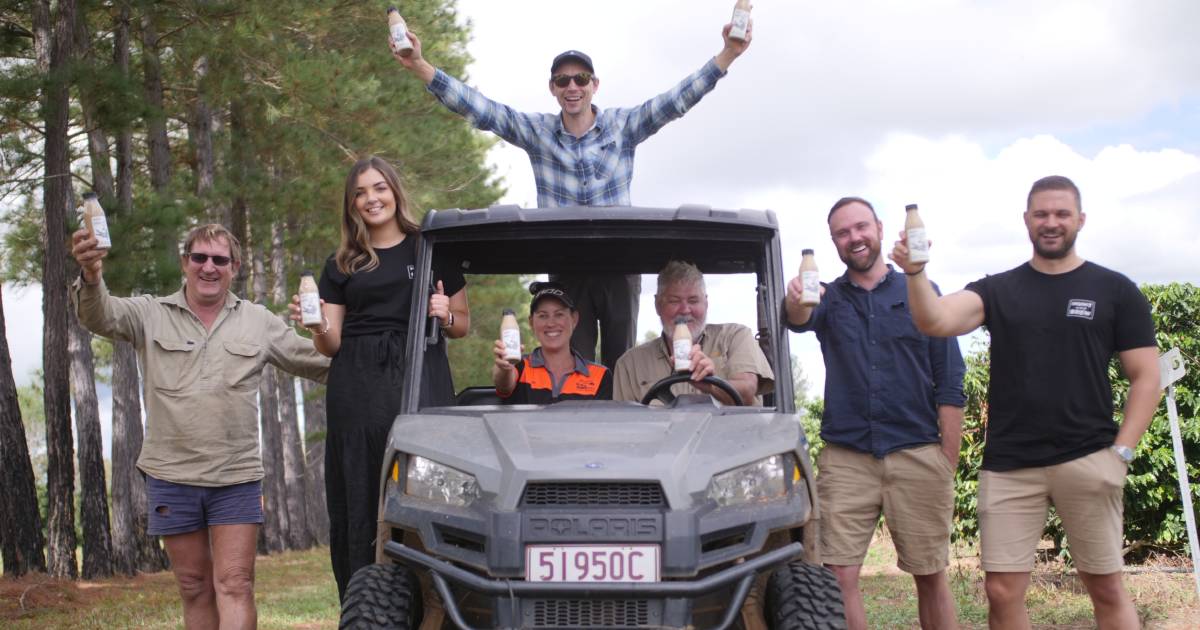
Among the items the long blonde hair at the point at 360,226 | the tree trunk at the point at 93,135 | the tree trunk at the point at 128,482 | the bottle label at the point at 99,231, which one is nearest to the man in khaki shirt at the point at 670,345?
the long blonde hair at the point at 360,226

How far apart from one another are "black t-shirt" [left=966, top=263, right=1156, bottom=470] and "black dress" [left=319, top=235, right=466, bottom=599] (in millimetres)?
2356

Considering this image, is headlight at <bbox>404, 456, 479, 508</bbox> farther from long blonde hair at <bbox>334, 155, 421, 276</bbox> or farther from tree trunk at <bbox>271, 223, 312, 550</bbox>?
tree trunk at <bbox>271, 223, 312, 550</bbox>

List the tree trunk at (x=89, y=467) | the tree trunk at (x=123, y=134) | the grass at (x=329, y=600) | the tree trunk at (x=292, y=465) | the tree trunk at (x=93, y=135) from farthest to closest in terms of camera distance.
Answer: the tree trunk at (x=292, y=465)
the tree trunk at (x=89, y=467)
the tree trunk at (x=123, y=134)
the tree trunk at (x=93, y=135)
the grass at (x=329, y=600)

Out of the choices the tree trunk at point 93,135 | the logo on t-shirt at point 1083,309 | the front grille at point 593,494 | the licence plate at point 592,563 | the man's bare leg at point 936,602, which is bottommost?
the man's bare leg at point 936,602

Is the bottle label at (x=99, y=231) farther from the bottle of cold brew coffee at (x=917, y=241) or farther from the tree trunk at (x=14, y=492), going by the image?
the tree trunk at (x=14, y=492)

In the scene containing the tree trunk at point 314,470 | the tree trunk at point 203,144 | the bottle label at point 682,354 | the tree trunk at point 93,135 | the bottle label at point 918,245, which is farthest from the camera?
the tree trunk at point 314,470

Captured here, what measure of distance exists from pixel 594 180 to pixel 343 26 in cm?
1473

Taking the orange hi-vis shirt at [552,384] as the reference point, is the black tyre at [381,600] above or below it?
below

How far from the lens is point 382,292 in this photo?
17.1ft

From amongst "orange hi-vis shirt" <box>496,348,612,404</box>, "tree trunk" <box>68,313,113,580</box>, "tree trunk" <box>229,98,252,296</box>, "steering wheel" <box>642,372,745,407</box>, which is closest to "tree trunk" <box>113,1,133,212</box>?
"tree trunk" <box>229,98,252,296</box>

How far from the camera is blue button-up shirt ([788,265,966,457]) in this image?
17.1ft

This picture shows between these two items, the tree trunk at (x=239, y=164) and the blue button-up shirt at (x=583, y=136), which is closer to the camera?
the blue button-up shirt at (x=583, y=136)

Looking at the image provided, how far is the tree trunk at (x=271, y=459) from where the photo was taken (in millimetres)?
21719

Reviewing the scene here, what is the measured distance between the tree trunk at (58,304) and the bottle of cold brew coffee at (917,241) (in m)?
12.0
